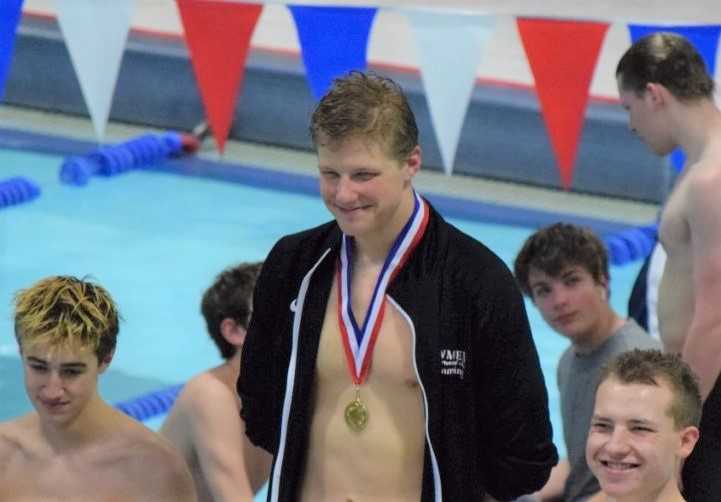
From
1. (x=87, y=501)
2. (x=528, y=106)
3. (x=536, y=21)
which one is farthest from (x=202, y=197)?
(x=87, y=501)

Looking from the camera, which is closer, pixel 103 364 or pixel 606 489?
pixel 606 489

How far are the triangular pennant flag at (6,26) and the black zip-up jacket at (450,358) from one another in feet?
9.31

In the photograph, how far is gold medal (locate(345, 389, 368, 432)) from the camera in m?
3.40

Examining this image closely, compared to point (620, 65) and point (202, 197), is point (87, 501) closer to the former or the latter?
point (620, 65)

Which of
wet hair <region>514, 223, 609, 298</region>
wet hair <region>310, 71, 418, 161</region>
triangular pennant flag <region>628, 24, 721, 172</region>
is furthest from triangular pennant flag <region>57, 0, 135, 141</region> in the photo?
wet hair <region>310, 71, 418, 161</region>

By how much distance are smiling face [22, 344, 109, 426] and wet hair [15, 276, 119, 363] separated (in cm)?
2

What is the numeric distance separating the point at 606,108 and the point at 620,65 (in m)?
4.60

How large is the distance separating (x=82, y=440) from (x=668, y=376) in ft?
4.25

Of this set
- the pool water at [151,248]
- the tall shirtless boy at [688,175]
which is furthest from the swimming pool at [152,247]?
the tall shirtless boy at [688,175]

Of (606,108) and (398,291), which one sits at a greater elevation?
(606,108)

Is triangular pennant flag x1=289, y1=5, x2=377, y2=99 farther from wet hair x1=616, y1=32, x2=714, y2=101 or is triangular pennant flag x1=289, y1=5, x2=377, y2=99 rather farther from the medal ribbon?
the medal ribbon

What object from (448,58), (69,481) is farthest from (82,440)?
(448,58)

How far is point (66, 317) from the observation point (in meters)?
3.71

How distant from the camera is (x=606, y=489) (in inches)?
134
